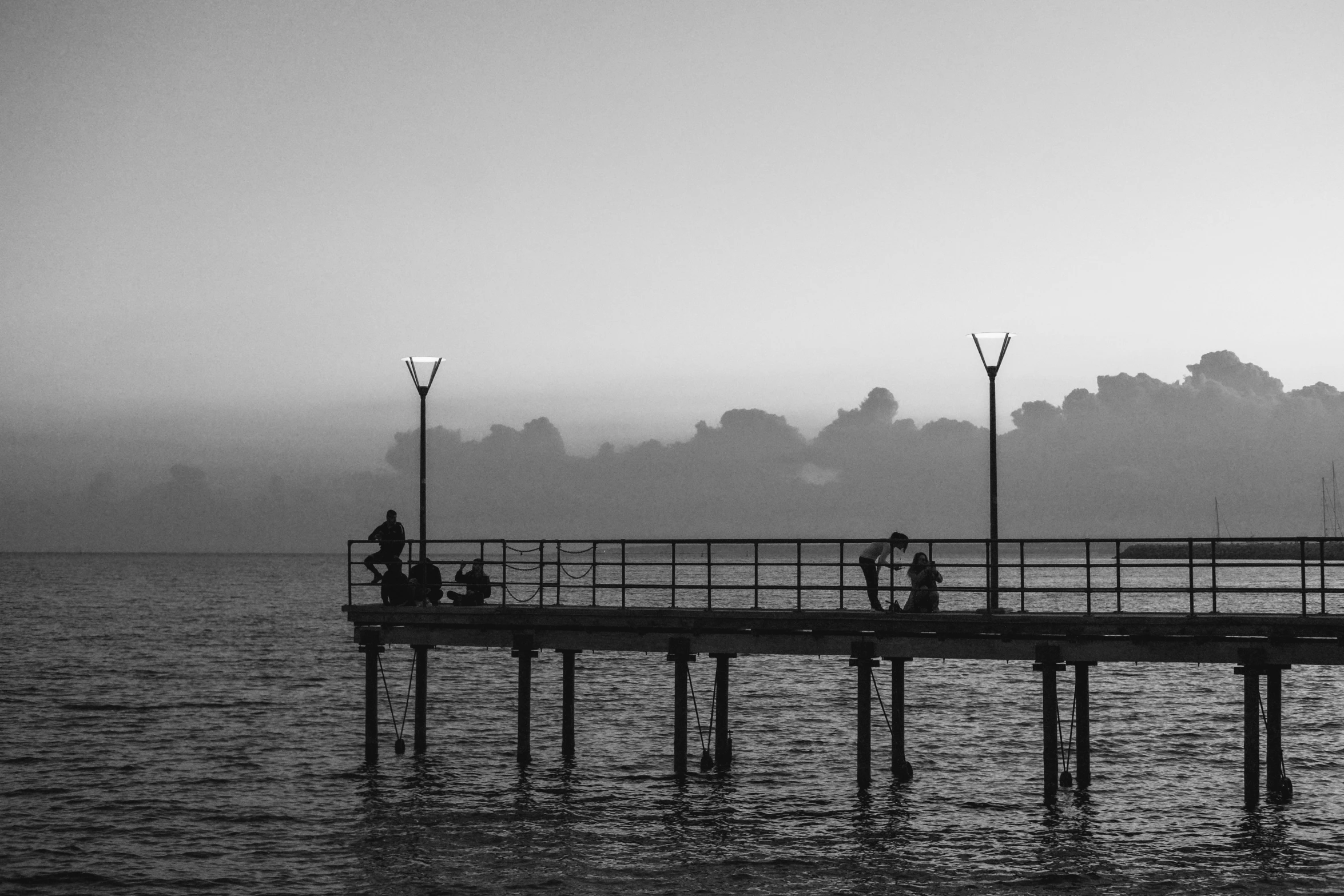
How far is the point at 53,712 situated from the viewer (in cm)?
4478

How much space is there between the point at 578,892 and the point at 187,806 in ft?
35.4

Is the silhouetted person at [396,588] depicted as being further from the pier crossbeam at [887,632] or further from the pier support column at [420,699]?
the pier support column at [420,699]

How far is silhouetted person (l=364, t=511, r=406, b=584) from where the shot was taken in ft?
92.2

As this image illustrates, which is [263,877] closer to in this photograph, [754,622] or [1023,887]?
[754,622]

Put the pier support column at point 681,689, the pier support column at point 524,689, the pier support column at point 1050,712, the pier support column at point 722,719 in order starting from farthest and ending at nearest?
the pier support column at point 722,719 → the pier support column at point 524,689 → the pier support column at point 681,689 → the pier support column at point 1050,712

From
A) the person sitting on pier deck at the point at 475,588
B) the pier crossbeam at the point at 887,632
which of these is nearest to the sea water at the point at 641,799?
the pier crossbeam at the point at 887,632

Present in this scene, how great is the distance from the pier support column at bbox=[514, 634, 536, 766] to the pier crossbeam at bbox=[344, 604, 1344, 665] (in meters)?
0.14

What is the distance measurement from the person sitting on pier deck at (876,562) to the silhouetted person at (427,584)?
8.33 meters

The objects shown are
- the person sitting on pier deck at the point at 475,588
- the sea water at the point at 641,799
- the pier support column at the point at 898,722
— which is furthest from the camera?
the person sitting on pier deck at the point at 475,588

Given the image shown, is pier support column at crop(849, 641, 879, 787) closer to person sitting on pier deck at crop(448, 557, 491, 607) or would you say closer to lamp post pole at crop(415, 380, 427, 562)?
person sitting on pier deck at crop(448, 557, 491, 607)

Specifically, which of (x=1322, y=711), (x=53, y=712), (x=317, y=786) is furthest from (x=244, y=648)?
(x=1322, y=711)

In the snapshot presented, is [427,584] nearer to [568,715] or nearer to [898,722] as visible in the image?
[568,715]

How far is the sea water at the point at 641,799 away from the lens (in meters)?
22.6

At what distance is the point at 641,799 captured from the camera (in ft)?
92.5
